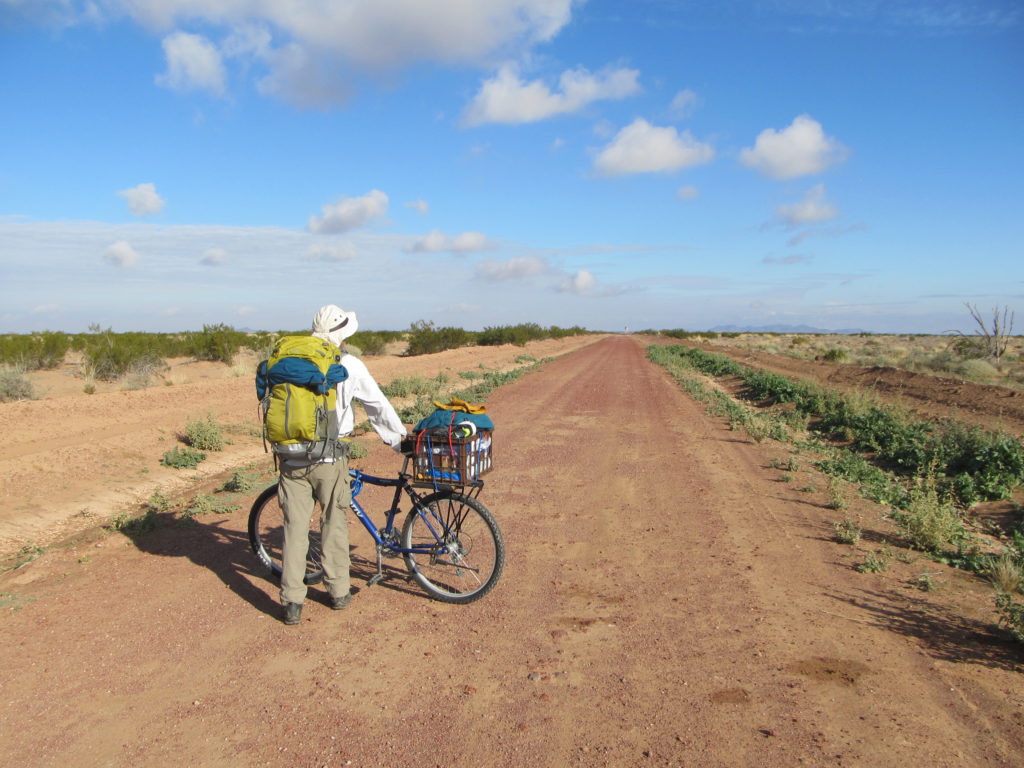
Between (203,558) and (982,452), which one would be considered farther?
(982,452)

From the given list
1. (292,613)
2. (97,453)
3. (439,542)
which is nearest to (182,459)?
(97,453)

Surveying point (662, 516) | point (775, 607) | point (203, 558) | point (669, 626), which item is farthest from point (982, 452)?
point (203, 558)

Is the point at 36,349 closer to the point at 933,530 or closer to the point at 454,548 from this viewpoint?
the point at 454,548

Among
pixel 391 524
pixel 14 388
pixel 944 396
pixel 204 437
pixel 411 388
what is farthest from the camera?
pixel 411 388

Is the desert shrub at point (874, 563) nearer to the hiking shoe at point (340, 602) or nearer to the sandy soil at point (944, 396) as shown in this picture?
the hiking shoe at point (340, 602)

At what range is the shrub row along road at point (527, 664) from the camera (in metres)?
3.13

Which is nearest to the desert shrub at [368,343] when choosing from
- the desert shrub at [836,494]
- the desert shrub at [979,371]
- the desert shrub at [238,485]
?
the desert shrub at [979,371]

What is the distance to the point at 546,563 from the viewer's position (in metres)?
5.52

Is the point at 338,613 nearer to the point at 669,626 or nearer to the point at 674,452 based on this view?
the point at 669,626

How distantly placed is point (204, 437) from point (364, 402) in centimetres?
745

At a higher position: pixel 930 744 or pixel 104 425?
pixel 104 425

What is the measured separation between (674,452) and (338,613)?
22.9 feet

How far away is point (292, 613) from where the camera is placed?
431 centimetres

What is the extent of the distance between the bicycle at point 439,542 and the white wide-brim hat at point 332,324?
0.99 meters
